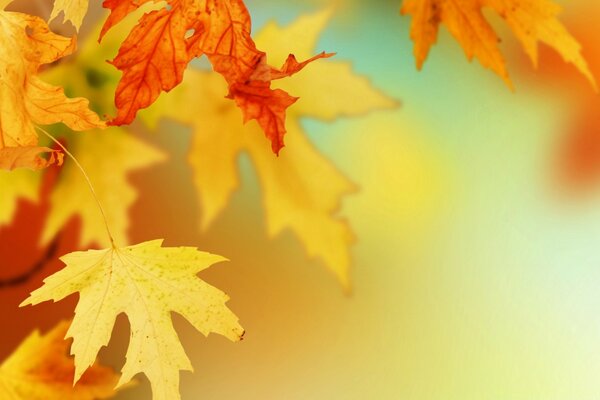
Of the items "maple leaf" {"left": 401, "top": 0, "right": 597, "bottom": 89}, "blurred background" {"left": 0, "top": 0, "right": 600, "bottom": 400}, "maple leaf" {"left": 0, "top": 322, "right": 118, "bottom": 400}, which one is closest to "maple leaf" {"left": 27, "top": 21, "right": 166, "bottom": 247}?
"blurred background" {"left": 0, "top": 0, "right": 600, "bottom": 400}

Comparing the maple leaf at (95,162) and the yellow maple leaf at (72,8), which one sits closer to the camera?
the yellow maple leaf at (72,8)

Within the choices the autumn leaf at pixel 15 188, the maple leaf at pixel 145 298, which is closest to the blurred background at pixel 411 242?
the autumn leaf at pixel 15 188

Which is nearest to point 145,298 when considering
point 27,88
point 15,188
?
point 27,88

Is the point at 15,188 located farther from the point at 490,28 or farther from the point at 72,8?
the point at 490,28

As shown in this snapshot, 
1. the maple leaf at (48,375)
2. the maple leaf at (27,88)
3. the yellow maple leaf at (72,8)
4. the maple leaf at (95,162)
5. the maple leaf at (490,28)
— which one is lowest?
the maple leaf at (48,375)

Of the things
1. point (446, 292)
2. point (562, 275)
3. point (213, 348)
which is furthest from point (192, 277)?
point (562, 275)

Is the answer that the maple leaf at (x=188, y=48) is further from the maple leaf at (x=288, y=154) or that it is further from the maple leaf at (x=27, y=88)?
the maple leaf at (x=288, y=154)

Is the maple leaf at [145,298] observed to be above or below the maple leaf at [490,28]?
below
